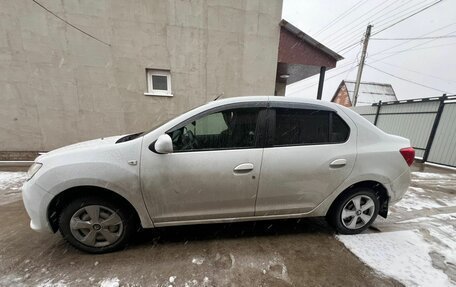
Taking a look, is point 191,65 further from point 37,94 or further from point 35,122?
point 35,122

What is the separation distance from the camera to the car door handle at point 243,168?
2.03 meters

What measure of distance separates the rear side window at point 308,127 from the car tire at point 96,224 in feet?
6.28

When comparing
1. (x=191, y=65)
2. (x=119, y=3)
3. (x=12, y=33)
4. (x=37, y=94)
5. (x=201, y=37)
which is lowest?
(x=37, y=94)

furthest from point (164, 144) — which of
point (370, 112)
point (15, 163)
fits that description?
point (370, 112)

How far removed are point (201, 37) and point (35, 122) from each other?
17.2 ft

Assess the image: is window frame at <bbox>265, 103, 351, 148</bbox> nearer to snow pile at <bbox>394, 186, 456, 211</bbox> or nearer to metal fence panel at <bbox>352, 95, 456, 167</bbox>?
snow pile at <bbox>394, 186, 456, 211</bbox>

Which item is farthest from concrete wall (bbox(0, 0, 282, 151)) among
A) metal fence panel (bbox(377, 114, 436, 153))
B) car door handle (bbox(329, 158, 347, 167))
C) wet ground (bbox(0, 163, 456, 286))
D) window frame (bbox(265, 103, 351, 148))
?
metal fence panel (bbox(377, 114, 436, 153))

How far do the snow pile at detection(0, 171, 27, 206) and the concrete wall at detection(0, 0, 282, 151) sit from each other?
1136mm

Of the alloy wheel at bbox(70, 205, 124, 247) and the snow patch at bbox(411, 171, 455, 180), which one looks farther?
the snow patch at bbox(411, 171, 455, 180)

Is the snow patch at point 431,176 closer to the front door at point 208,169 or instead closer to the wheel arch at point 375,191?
the wheel arch at point 375,191

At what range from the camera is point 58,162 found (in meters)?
1.90

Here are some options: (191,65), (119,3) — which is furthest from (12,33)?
(191,65)

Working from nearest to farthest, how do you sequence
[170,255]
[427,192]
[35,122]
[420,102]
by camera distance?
[170,255] < [427,192] < [35,122] < [420,102]

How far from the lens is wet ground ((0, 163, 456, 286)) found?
1808mm
